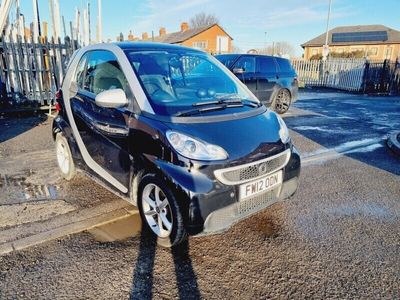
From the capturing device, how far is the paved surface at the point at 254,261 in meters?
2.32

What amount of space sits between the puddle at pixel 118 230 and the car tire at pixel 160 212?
146 mm

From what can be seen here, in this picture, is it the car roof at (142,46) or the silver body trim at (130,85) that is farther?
the car roof at (142,46)

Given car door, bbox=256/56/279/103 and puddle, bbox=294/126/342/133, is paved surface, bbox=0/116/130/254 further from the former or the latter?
car door, bbox=256/56/279/103

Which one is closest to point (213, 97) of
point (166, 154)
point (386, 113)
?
point (166, 154)

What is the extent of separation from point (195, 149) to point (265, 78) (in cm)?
767

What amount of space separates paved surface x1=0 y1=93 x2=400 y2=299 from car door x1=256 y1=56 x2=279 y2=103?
237 inches

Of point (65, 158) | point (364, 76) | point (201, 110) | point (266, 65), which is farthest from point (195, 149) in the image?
point (364, 76)

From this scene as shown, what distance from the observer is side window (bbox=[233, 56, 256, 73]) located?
9.64m

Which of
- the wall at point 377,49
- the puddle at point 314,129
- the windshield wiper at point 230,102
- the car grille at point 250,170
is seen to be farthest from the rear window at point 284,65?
the wall at point 377,49

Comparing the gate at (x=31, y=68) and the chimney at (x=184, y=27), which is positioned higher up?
the chimney at (x=184, y=27)

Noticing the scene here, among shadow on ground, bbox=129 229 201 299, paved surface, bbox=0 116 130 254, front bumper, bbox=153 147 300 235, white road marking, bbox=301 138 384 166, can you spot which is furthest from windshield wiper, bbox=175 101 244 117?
white road marking, bbox=301 138 384 166

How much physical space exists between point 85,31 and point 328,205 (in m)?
11.9

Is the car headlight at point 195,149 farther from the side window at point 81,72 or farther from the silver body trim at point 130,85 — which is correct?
the side window at point 81,72

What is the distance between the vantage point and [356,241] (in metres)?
2.97
